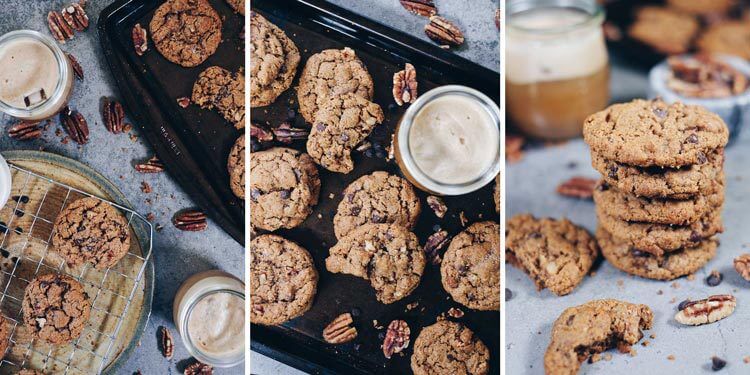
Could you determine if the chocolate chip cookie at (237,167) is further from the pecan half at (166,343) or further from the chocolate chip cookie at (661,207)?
the chocolate chip cookie at (661,207)

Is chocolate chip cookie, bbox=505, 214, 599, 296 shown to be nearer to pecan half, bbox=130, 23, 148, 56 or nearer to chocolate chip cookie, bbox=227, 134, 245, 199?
chocolate chip cookie, bbox=227, 134, 245, 199

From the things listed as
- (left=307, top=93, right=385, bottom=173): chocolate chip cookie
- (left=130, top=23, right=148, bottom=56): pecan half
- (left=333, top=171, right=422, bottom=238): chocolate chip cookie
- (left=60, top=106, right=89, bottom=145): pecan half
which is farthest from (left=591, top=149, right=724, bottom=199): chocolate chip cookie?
(left=60, top=106, right=89, bottom=145): pecan half

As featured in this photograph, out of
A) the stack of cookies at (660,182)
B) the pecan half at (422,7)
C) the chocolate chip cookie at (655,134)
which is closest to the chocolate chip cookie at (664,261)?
the stack of cookies at (660,182)

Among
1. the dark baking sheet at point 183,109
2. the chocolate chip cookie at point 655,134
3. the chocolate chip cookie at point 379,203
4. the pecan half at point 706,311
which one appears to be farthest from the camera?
the dark baking sheet at point 183,109

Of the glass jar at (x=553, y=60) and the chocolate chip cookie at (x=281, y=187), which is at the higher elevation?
the glass jar at (x=553, y=60)

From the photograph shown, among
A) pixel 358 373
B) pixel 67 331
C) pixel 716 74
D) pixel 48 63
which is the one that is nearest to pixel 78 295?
pixel 67 331

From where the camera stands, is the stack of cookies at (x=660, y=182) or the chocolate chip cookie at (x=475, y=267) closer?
the stack of cookies at (x=660, y=182)

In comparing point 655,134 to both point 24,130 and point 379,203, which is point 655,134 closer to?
point 379,203
